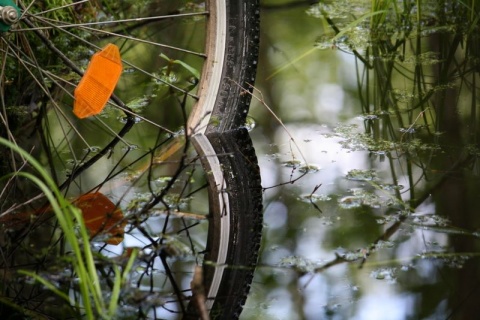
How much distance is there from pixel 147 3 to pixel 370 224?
2.66m

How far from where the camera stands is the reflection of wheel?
6.63 feet

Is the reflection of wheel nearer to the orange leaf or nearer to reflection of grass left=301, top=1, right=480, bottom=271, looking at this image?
the orange leaf

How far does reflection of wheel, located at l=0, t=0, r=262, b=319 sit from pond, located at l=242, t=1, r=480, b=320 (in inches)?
3.5

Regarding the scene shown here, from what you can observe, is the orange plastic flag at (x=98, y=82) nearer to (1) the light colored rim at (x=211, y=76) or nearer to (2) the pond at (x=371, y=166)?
(1) the light colored rim at (x=211, y=76)

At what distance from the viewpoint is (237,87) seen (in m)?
2.85

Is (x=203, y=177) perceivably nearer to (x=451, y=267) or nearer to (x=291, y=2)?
(x=451, y=267)

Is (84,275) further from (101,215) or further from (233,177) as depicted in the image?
(233,177)

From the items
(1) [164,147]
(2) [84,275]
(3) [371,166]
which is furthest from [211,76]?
(2) [84,275]

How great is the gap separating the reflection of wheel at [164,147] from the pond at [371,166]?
9 cm

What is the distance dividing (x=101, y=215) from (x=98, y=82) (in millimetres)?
464

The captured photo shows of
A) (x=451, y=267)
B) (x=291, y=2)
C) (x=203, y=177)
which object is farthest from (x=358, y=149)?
(x=291, y=2)

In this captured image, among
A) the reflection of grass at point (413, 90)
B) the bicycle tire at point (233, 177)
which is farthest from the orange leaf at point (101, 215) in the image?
the reflection of grass at point (413, 90)

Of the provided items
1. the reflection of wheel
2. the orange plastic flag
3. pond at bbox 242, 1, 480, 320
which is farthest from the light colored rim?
the orange plastic flag

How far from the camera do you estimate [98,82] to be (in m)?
2.59
